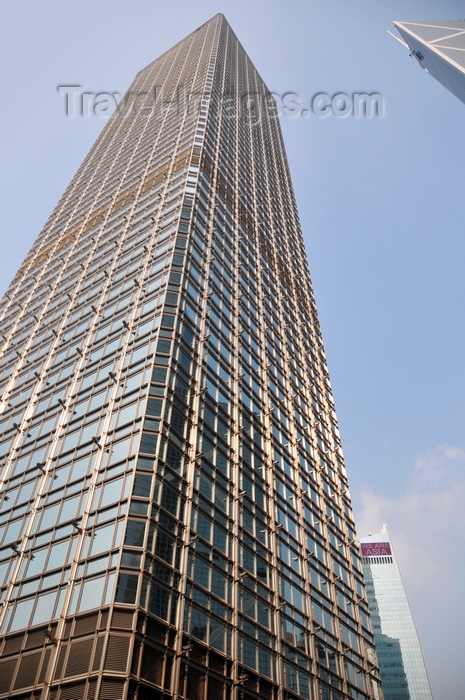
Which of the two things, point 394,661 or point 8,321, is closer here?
point 8,321

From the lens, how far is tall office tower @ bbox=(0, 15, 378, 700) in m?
24.3

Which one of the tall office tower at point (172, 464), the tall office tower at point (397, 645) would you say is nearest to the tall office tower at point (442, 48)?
the tall office tower at point (172, 464)

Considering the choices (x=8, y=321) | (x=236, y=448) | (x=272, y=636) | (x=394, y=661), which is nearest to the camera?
(x=272, y=636)

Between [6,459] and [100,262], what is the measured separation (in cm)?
2176

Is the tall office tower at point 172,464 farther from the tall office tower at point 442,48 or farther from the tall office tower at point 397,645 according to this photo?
the tall office tower at point 397,645

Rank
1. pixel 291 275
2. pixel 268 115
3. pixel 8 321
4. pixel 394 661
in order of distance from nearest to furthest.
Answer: pixel 8 321 < pixel 291 275 < pixel 268 115 < pixel 394 661

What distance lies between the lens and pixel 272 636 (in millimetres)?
30766

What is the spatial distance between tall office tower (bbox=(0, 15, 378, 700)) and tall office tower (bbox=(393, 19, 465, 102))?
2886 inches

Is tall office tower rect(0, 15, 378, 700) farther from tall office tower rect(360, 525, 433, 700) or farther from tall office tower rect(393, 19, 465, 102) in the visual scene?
tall office tower rect(360, 525, 433, 700)

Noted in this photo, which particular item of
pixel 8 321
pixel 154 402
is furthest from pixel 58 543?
pixel 8 321

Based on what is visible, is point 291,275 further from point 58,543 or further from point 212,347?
point 58,543

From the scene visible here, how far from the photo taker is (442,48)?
12562cm

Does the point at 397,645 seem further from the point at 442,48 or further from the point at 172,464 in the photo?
the point at 172,464

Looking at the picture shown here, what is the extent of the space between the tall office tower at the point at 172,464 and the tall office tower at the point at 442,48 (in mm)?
73312
